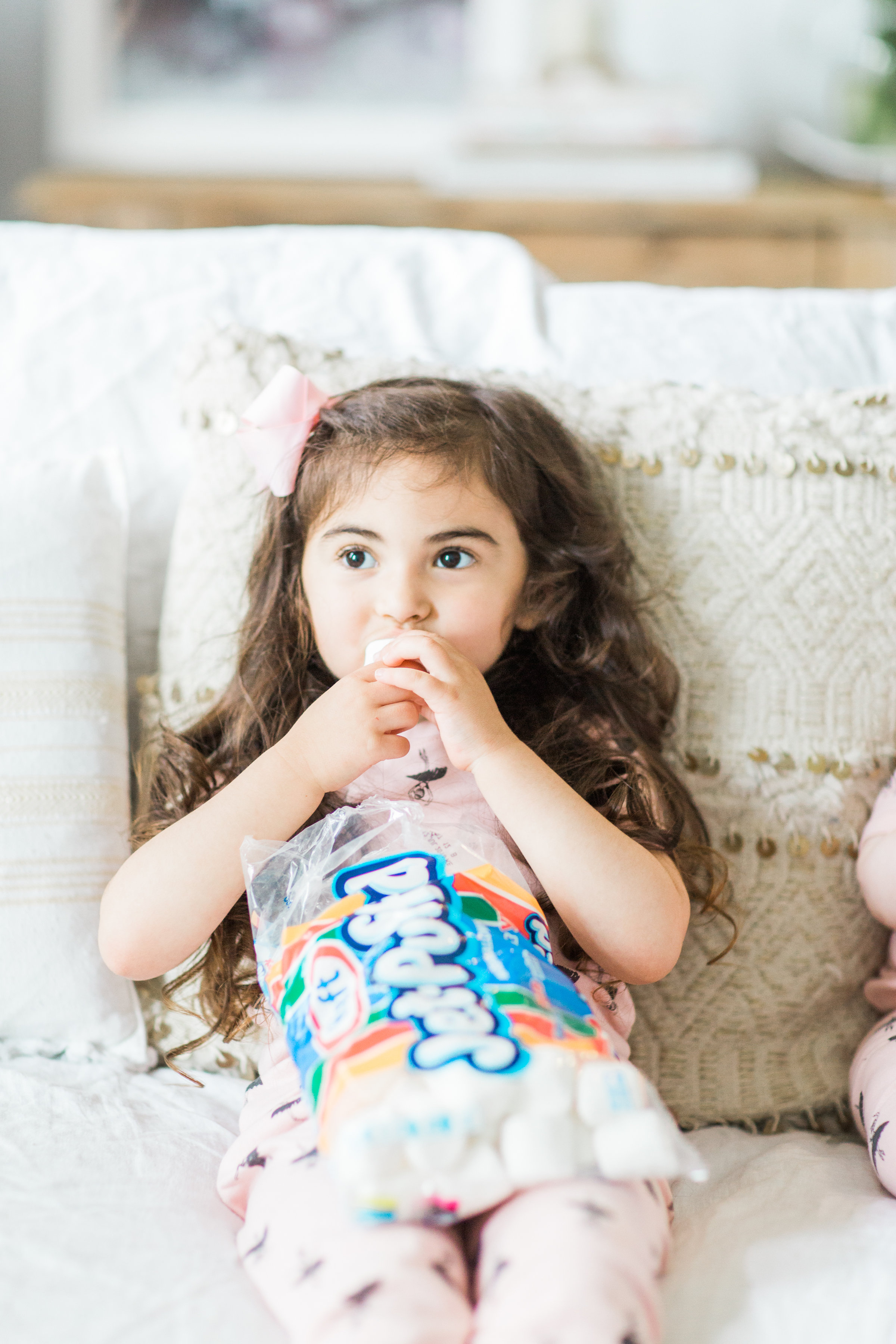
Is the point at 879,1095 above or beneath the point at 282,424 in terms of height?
beneath

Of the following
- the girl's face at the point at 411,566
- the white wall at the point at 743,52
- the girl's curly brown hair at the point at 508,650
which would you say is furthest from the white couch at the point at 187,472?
the white wall at the point at 743,52

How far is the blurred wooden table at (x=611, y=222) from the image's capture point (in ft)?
6.64

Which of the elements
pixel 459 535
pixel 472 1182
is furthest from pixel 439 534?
pixel 472 1182

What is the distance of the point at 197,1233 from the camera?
0.69 meters

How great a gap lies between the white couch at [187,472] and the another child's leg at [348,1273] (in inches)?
1.2

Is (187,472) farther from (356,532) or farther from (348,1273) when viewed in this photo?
(348,1273)

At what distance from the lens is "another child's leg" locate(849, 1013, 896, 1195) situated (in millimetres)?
785

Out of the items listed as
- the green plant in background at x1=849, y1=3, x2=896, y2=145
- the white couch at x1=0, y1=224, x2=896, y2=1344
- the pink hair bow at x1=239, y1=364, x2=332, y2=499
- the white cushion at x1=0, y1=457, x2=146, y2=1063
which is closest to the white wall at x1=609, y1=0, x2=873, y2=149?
the green plant in background at x1=849, y1=3, x2=896, y2=145

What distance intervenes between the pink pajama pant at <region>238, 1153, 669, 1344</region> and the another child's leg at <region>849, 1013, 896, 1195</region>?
224 millimetres

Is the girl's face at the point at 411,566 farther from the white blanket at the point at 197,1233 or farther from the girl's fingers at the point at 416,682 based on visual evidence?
the white blanket at the point at 197,1233

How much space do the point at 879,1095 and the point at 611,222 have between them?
5.36 ft

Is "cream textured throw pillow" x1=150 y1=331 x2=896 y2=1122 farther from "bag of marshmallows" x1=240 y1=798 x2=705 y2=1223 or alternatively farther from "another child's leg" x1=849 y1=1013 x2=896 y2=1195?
"bag of marshmallows" x1=240 y1=798 x2=705 y2=1223

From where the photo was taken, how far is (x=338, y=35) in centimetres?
225

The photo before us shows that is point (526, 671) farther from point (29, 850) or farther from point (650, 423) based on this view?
point (29, 850)
